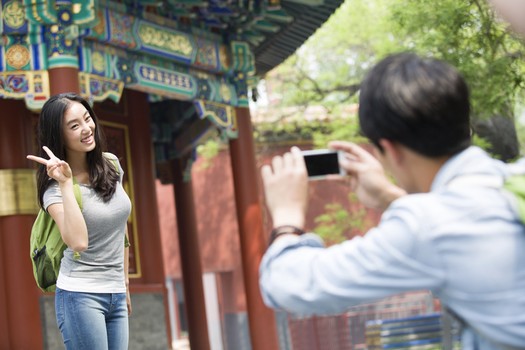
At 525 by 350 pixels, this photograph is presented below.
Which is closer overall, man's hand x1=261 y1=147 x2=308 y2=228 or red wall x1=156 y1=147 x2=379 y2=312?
man's hand x1=261 y1=147 x2=308 y2=228

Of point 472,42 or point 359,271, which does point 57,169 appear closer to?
point 359,271

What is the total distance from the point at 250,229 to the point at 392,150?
23.0 feet

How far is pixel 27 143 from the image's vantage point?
25.8 ft

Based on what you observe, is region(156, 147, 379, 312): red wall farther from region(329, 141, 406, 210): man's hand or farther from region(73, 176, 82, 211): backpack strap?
region(329, 141, 406, 210): man's hand

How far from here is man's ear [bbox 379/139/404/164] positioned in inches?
70.7

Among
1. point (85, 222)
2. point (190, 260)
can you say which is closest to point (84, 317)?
point (85, 222)

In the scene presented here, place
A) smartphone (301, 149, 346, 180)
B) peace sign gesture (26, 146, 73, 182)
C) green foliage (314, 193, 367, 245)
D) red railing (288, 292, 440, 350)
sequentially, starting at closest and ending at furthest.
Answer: smartphone (301, 149, 346, 180) → peace sign gesture (26, 146, 73, 182) → red railing (288, 292, 440, 350) → green foliage (314, 193, 367, 245)

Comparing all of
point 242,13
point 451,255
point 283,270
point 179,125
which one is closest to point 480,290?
point 451,255

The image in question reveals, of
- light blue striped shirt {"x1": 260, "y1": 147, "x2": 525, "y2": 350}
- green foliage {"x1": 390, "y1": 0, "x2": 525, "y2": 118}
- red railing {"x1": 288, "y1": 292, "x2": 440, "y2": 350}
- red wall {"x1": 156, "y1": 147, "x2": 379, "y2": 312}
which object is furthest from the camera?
red wall {"x1": 156, "y1": 147, "x2": 379, "y2": 312}

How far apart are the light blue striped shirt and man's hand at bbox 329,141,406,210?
401 millimetres

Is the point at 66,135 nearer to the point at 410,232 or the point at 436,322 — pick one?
the point at 410,232

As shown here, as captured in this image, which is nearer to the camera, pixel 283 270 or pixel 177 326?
pixel 283 270

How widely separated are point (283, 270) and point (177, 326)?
20709 mm

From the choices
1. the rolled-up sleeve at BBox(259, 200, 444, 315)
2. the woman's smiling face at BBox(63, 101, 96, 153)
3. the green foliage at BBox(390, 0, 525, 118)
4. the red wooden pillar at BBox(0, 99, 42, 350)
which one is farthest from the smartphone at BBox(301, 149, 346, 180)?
the green foliage at BBox(390, 0, 525, 118)
